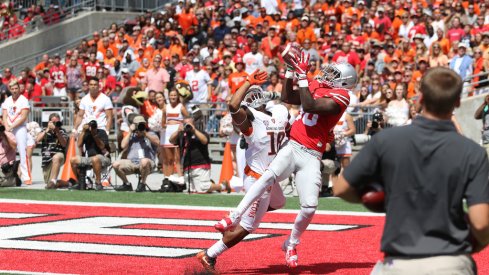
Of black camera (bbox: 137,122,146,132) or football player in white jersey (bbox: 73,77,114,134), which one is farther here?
football player in white jersey (bbox: 73,77,114,134)

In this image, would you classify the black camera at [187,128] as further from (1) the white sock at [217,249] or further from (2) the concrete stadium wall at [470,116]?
(1) the white sock at [217,249]

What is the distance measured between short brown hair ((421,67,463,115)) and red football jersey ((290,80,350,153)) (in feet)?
12.8

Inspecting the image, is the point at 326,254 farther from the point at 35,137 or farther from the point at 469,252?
the point at 35,137

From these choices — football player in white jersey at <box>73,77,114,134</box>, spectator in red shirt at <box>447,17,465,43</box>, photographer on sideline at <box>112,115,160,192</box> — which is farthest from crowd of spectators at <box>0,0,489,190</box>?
photographer on sideline at <box>112,115,160,192</box>

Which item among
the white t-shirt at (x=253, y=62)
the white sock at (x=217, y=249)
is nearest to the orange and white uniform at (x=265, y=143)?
the white sock at (x=217, y=249)

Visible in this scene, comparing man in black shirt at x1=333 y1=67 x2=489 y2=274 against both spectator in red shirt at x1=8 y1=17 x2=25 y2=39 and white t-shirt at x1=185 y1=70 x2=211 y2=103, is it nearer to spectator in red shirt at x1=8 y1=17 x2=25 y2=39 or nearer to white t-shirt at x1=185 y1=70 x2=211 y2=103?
white t-shirt at x1=185 y1=70 x2=211 y2=103

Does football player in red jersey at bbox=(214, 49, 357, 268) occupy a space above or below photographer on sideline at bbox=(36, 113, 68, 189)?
above

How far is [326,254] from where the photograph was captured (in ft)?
30.5

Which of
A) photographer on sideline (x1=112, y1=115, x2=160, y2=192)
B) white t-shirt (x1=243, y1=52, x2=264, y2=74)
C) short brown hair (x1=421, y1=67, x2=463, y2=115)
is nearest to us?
short brown hair (x1=421, y1=67, x2=463, y2=115)

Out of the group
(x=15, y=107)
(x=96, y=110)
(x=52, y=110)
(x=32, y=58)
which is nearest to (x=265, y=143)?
(x=96, y=110)

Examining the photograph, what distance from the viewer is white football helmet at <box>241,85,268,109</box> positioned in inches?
372

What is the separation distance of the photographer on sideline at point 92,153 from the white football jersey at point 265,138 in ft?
23.7

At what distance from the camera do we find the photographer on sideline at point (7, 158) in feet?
55.4

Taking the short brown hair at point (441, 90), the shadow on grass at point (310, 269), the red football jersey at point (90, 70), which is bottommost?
the shadow on grass at point (310, 269)
